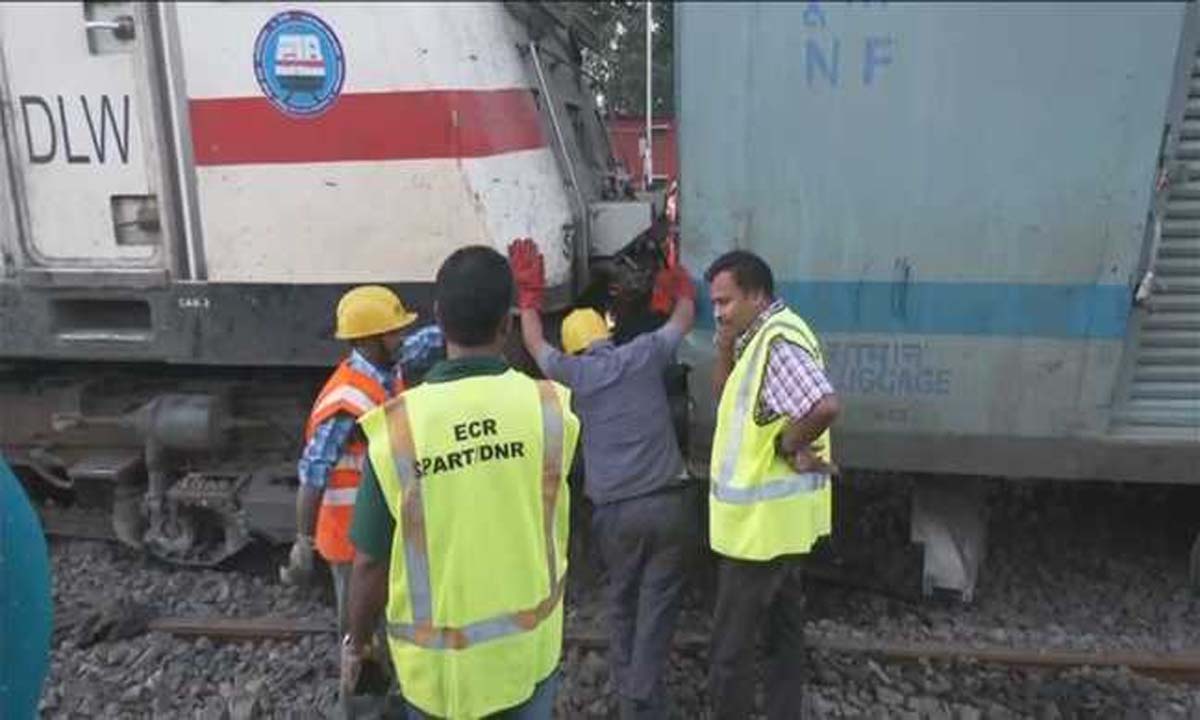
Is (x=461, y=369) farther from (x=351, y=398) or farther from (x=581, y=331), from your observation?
(x=581, y=331)

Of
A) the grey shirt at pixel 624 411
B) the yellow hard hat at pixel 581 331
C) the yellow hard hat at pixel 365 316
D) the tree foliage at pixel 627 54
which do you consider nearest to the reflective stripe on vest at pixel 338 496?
the yellow hard hat at pixel 365 316

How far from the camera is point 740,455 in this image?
3.06 m

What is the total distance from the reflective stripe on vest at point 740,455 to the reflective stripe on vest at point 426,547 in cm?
92

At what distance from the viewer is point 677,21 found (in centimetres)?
340

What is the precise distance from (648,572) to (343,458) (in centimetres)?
104

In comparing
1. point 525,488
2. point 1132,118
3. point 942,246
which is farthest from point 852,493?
point 525,488

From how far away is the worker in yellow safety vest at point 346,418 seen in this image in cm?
303

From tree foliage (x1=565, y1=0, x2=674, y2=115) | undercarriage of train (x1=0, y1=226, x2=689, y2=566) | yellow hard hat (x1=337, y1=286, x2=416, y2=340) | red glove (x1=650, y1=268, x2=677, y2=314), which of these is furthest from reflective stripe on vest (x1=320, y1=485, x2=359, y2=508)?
tree foliage (x1=565, y1=0, x2=674, y2=115)

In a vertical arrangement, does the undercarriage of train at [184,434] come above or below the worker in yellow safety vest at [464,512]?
below

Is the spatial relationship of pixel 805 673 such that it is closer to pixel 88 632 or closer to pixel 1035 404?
pixel 1035 404

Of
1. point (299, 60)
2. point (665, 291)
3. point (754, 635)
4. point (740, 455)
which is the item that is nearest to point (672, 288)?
point (665, 291)

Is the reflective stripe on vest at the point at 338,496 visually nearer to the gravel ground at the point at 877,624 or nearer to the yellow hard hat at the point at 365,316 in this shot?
the yellow hard hat at the point at 365,316

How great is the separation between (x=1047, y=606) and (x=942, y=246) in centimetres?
182

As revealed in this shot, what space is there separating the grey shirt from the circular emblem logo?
1.11 meters
